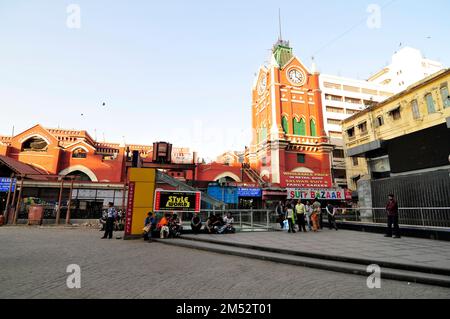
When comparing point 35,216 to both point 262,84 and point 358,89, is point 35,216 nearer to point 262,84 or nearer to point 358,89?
point 262,84

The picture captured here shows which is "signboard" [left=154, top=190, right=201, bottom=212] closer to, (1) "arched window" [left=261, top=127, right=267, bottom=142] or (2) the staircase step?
(2) the staircase step

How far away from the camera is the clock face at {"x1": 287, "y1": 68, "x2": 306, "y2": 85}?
1309 inches

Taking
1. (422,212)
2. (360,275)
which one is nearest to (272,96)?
(422,212)

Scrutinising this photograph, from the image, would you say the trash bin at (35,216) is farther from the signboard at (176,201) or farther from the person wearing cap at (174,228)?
the person wearing cap at (174,228)

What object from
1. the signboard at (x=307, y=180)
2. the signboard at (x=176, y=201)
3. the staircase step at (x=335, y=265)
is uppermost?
the signboard at (x=307, y=180)

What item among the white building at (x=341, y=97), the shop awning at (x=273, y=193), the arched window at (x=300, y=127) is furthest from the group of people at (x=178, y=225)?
the white building at (x=341, y=97)

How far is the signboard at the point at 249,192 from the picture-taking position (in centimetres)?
2508

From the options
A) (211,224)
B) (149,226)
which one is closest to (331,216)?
(211,224)

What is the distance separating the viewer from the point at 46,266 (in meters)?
6.14

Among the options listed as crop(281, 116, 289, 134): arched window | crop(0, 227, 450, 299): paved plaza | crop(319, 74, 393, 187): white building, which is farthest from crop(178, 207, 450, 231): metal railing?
crop(319, 74, 393, 187): white building

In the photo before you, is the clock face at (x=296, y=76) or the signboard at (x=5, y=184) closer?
the signboard at (x=5, y=184)

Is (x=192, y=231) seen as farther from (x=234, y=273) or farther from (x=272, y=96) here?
(x=272, y=96)

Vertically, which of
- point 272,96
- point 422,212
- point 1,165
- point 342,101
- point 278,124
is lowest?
point 422,212
